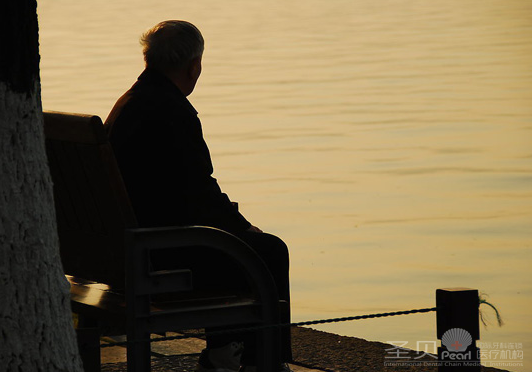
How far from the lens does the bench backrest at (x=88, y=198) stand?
4.75 m

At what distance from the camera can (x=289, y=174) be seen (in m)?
13.0

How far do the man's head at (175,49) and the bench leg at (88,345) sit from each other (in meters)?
1.17

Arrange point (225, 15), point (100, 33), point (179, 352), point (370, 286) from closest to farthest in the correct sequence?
point (179, 352) < point (370, 286) < point (100, 33) < point (225, 15)

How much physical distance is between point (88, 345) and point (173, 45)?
1.30 m

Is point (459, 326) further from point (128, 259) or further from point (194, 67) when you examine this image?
point (194, 67)

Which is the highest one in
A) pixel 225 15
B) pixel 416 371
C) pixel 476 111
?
pixel 225 15

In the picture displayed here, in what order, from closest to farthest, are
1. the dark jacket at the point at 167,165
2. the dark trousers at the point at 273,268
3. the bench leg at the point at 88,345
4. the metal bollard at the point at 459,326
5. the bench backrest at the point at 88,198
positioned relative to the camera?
the bench leg at the point at 88,345 < the bench backrest at the point at 88,198 < the metal bollard at the point at 459,326 < the dark jacket at the point at 167,165 < the dark trousers at the point at 273,268

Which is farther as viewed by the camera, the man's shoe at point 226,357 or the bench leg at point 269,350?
the man's shoe at point 226,357

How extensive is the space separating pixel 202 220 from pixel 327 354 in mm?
1360

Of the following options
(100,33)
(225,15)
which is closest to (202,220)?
(100,33)

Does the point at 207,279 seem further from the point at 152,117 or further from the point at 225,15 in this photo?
the point at 225,15

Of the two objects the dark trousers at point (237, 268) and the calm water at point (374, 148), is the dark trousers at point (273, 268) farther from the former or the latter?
the calm water at point (374, 148)

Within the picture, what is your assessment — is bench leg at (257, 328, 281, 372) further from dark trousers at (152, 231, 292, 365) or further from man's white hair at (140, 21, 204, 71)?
man's white hair at (140, 21, 204, 71)

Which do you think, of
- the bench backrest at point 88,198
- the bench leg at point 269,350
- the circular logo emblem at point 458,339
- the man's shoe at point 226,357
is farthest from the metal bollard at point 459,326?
the bench backrest at point 88,198
